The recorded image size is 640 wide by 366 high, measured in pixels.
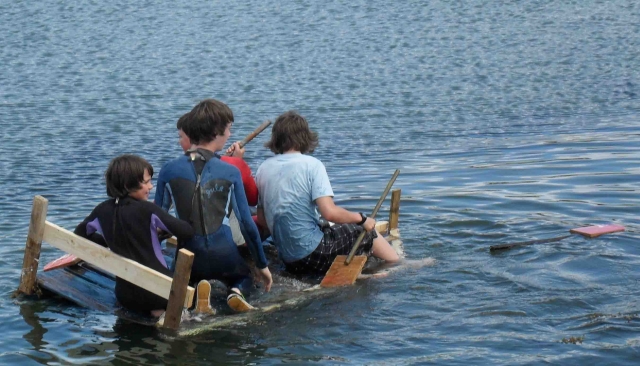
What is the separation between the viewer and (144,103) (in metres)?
18.0

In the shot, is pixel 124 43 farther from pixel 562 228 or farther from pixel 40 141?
pixel 562 228

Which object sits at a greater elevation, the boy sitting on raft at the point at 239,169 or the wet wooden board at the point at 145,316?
the boy sitting on raft at the point at 239,169

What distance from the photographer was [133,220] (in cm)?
685

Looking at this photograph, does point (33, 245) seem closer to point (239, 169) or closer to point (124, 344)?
point (124, 344)

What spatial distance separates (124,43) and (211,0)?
564 cm

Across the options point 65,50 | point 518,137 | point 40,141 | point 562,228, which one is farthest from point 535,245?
point 65,50

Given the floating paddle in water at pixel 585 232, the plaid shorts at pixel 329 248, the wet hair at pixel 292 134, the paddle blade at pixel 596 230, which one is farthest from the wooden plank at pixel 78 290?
the paddle blade at pixel 596 230

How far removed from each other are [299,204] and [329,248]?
504 mm

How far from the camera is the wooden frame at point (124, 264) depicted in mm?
6578

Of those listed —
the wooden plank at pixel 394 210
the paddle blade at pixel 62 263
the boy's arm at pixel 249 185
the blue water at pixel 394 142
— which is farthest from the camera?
the wooden plank at pixel 394 210

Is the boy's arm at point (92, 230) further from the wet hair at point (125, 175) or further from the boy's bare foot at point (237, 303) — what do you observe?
the boy's bare foot at point (237, 303)

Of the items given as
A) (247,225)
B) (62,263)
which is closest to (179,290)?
(247,225)

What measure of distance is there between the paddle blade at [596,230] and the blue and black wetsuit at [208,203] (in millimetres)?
3577

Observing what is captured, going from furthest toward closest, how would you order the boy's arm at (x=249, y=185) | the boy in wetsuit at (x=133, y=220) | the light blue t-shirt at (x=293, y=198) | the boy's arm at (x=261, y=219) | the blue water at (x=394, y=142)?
the boy's arm at (x=261, y=219) → the boy's arm at (x=249, y=185) → the light blue t-shirt at (x=293, y=198) → the blue water at (x=394, y=142) → the boy in wetsuit at (x=133, y=220)
